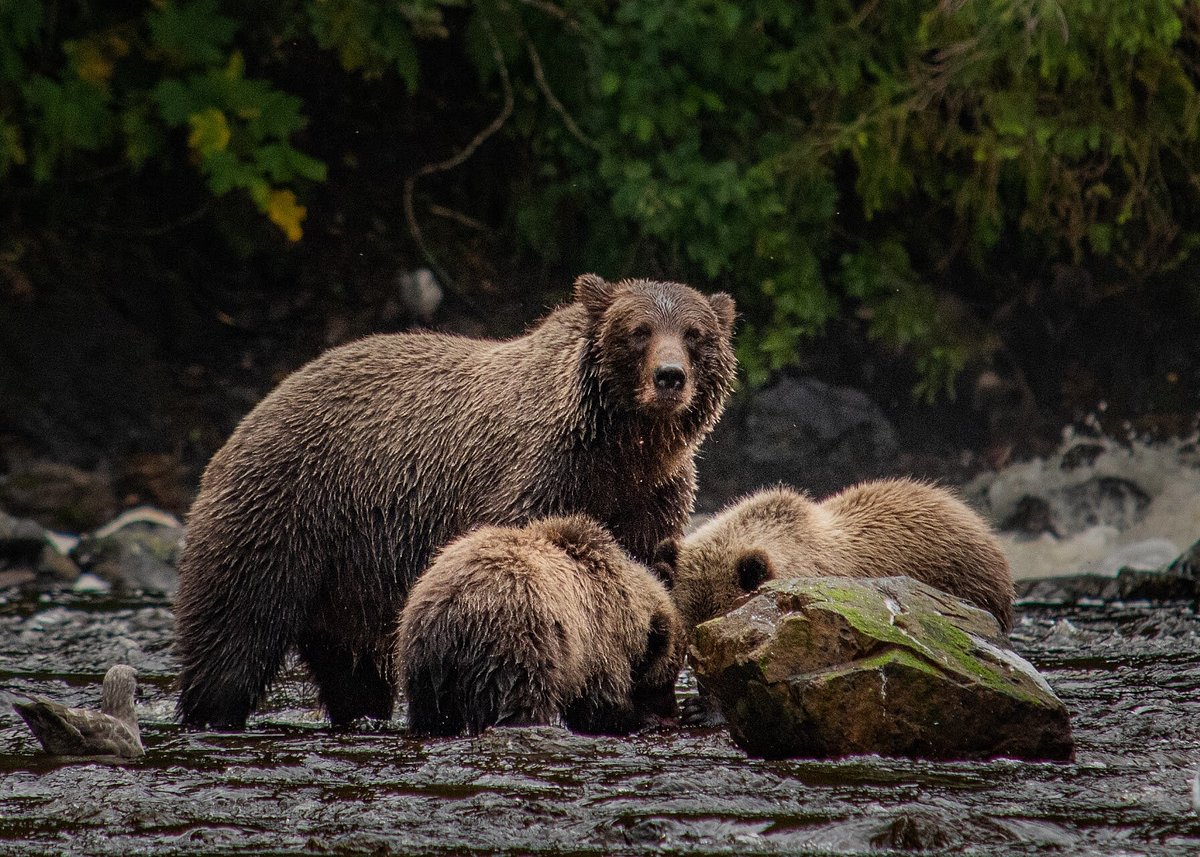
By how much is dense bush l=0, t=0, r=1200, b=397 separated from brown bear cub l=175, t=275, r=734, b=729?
504 centimetres

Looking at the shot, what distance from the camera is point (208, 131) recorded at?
11578 millimetres

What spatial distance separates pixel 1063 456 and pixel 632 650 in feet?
23.0

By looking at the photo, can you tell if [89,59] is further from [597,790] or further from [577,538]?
[597,790]

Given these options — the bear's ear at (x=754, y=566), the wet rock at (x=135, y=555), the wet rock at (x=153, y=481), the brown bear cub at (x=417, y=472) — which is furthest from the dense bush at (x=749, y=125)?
the bear's ear at (x=754, y=566)

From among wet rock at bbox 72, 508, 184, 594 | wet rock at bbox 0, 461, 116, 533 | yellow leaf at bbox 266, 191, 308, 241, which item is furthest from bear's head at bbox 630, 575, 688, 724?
wet rock at bbox 0, 461, 116, 533

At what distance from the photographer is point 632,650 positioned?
580 cm

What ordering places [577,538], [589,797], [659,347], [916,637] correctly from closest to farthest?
[589,797] → [916,637] → [577,538] → [659,347]

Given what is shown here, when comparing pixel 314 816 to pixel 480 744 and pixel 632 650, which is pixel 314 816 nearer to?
pixel 480 744

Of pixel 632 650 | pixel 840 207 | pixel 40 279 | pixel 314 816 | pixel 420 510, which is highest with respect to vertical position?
pixel 840 207

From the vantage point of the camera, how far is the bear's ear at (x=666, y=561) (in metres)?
6.38

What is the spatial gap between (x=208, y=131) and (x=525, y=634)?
7.47 metres

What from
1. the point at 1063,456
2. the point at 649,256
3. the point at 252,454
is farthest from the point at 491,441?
the point at 1063,456

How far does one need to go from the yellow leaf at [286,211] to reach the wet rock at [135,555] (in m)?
2.32

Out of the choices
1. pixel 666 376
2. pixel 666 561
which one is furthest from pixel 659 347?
pixel 666 561
